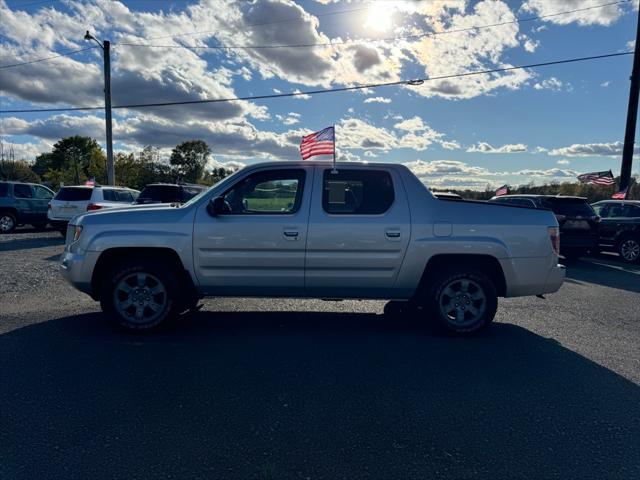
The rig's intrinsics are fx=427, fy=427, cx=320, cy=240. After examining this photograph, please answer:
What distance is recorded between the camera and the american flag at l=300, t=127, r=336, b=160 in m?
10.6

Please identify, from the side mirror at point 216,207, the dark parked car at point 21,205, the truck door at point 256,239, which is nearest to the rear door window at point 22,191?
the dark parked car at point 21,205

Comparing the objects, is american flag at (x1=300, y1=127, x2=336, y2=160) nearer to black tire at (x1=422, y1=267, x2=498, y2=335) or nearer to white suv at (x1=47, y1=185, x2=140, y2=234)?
black tire at (x1=422, y1=267, x2=498, y2=335)

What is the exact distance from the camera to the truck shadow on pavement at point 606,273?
8.46 metres

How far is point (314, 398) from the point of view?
3.31 metres

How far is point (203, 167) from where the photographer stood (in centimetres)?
7775

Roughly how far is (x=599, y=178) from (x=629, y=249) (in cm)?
967

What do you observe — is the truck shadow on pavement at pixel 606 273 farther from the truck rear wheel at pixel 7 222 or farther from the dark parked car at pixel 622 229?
the truck rear wheel at pixel 7 222

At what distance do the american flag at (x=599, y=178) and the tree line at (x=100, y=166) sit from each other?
34.7 metres

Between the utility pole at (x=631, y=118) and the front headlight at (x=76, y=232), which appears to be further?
the utility pole at (x=631, y=118)

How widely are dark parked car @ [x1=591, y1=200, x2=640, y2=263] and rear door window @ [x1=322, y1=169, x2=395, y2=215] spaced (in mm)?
10243

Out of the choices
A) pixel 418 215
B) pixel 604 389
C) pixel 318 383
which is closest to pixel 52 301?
pixel 318 383

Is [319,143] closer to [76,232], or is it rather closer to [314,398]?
[76,232]

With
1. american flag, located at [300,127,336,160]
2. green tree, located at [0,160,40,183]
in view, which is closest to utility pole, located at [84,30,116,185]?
american flag, located at [300,127,336,160]

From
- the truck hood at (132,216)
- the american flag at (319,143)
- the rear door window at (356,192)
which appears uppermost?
the american flag at (319,143)
